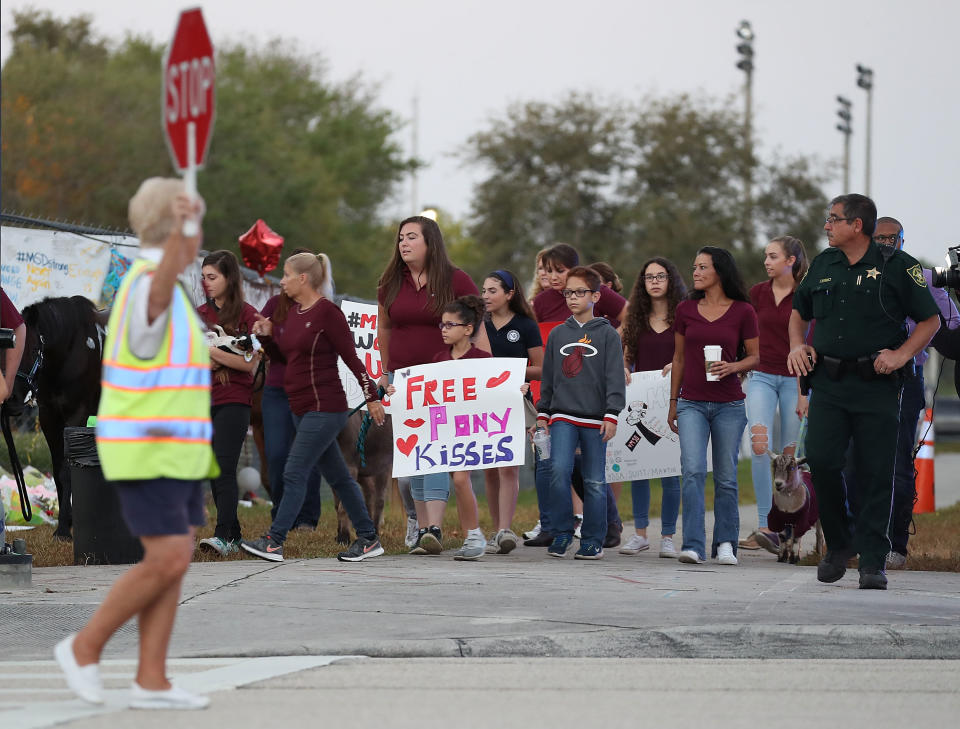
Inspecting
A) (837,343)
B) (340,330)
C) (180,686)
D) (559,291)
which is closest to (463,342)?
(340,330)

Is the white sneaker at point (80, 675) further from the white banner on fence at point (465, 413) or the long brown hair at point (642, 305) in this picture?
the long brown hair at point (642, 305)

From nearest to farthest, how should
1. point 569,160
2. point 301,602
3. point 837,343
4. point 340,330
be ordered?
1. point 301,602
2. point 837,343
3. point 340,330
4. point 569,160

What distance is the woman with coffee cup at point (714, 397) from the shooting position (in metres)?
10.8

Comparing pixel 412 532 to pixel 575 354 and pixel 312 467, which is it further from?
pixel 575 354

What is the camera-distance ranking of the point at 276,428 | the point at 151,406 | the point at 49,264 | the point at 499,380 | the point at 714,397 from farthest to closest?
the point at 49,264
the point at 276,428
the point at 499,380
the point at 714,397
the point at 151,406

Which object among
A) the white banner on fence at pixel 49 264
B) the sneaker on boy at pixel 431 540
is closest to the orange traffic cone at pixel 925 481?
the sneaker on boy at pixel 431 540

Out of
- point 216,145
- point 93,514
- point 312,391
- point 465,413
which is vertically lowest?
point 93,514

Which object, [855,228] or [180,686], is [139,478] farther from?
[855,228]

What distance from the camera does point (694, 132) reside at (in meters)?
51.2

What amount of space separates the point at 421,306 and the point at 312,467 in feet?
4.54

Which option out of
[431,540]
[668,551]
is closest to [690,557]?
[668,551]

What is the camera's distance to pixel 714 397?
10.8m

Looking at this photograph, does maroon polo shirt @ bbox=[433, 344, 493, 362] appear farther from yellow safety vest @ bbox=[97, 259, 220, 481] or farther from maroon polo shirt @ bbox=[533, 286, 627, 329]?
yellow safety vest @ bbox=[97, 259, 220, 481]

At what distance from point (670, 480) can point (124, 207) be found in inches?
1572
